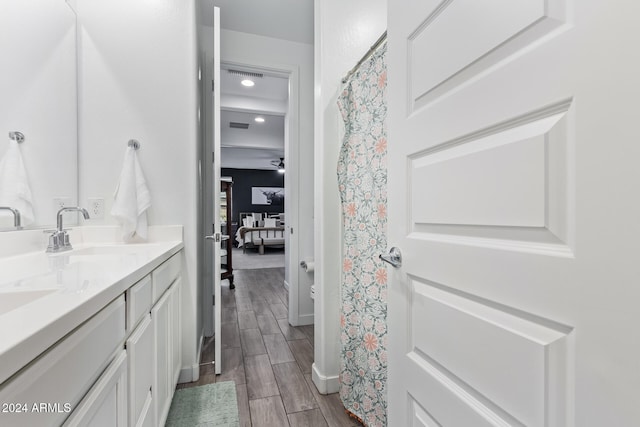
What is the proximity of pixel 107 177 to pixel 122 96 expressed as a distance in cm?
51

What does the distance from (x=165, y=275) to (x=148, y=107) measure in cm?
113

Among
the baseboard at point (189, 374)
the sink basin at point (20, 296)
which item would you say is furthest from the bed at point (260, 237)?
the sink basin at point (20, 296)

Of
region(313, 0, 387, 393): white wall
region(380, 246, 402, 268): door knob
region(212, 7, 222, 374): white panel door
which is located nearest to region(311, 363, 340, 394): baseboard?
region(313, 0, 387, 393): white wall

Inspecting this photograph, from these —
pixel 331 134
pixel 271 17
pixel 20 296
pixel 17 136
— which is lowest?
pixel 20 296

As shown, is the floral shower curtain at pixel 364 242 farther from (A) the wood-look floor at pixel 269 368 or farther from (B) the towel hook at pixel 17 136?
(B) the towel hook at pixel 17 136

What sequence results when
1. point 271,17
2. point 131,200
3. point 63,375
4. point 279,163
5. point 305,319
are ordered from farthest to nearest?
point 279,163, point 305,319, point 271,17, point 131,200, point 63,375

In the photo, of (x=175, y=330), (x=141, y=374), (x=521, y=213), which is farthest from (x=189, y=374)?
(x=521, y=213)

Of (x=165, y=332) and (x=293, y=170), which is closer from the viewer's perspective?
(x=165, y=332)

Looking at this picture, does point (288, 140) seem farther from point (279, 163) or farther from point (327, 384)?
point (279, 163)

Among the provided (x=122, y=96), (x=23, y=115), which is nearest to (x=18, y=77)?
(x=23, y=115)

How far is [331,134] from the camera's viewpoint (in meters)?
1.75

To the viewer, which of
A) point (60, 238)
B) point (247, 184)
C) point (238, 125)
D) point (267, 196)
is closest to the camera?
point (60, 238)

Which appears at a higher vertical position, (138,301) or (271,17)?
(271,17)

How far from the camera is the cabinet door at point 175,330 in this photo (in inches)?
60.4
